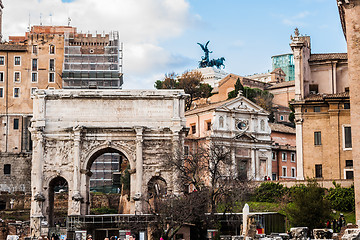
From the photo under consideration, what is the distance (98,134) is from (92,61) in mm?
24127

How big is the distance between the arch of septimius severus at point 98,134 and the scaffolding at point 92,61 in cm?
1945

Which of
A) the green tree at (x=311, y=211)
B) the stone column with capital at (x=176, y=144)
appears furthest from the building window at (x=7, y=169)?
the green tree at (x=311, y=211)

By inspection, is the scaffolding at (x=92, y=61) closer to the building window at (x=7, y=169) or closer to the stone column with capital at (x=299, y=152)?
the building window at (x=7, y=169)

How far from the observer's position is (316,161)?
51.7 metres

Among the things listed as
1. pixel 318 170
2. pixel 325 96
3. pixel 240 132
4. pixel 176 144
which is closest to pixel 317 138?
pixel 318 170

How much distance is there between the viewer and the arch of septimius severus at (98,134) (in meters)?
49.8

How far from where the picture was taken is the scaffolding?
7200cm

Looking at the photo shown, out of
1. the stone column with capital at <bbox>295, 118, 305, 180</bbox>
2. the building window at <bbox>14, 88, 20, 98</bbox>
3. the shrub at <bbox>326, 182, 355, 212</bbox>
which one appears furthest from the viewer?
the building window at <bbox>14, 88, 20, 98</bbox>

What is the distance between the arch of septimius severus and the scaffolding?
766 inches

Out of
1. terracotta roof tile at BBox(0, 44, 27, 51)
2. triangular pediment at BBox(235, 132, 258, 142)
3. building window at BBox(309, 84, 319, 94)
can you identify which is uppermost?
terracotta roof tile at BBox(0, 44, 27, 51)

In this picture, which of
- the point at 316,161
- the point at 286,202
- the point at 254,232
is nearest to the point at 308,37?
the point at 316,161

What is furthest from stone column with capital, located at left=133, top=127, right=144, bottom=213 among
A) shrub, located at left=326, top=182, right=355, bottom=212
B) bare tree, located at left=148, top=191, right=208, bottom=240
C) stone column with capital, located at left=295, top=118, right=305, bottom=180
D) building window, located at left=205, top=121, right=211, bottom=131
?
building window, located at left=205, top=121, right=211, bottom=131

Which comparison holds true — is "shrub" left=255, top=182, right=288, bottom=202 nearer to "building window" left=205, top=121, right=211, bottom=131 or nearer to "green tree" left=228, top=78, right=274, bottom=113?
"building window" left=205, top=121, right=211, bottom=131

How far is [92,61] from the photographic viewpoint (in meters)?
73.2
